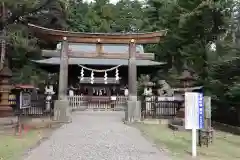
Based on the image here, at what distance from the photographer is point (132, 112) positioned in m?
18.7

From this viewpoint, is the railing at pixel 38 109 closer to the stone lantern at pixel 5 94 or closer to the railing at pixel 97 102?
the stone lantern at pixel 5 94

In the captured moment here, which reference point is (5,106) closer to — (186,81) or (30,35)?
(186,81)

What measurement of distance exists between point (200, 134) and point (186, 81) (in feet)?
19.9

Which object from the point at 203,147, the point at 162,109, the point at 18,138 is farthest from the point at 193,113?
the point at 162,109

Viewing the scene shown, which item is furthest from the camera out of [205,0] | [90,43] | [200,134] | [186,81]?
[205,0]

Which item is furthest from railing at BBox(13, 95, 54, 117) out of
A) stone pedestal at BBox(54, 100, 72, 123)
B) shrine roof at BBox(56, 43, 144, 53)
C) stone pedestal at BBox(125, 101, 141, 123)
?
stone pedestal at BBox(125, 101, 141, 123)

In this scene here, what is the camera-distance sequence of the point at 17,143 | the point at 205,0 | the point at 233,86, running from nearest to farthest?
the point at 17,143 < the point at 233,86 < the point at 205,0

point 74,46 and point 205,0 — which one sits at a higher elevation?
point 205,0

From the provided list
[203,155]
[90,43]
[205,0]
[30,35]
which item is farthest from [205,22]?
[203,155]

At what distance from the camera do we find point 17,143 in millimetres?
11234

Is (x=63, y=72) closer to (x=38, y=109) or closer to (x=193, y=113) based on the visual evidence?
(x=38, y=109)

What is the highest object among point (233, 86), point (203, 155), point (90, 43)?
point (90, 43)

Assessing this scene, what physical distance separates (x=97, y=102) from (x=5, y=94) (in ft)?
40.7

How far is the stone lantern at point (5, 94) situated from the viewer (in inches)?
739
